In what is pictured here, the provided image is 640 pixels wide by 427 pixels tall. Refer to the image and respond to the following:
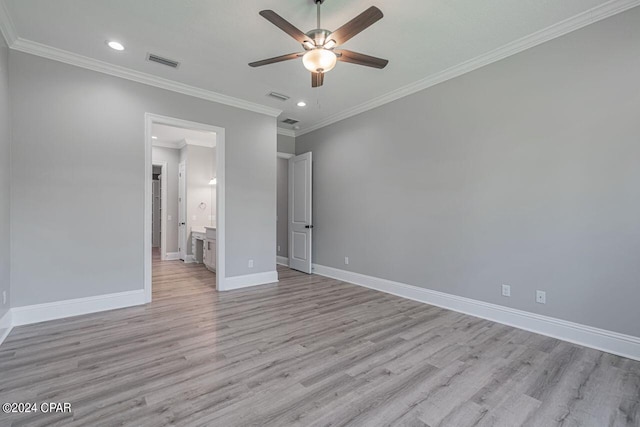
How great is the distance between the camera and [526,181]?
3.06 m

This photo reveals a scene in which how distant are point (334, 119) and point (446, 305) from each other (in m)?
3.71

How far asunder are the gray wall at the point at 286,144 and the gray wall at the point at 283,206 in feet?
1.46

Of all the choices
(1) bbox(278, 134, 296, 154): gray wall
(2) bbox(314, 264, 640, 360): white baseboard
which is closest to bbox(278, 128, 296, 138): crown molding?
(1) bbox(278, 134, 296, 154): gray wall

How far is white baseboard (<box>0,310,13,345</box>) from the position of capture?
2.69m

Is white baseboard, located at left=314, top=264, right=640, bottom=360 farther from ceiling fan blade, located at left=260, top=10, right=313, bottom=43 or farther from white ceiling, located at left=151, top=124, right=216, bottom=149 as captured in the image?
white ceiling, located at left=151, top=124, right=216, bottom=149

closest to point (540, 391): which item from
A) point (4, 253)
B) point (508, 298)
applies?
point (508, 298)

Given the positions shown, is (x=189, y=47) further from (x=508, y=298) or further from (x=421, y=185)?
(x=508, y=298)

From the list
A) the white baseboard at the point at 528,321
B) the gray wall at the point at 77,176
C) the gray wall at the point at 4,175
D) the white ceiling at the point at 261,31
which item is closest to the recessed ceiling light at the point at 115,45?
the white ceiling at the point at 261,31

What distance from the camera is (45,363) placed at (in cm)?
232

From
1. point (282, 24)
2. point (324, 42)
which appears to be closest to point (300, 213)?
point (324, 42)

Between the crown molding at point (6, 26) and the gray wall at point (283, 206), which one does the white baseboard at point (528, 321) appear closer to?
the gray wall at point (283, 206)

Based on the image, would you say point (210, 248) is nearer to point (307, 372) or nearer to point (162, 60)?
point (162, 60)

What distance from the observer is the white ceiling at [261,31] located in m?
2.51

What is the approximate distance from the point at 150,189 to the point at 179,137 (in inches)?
136
